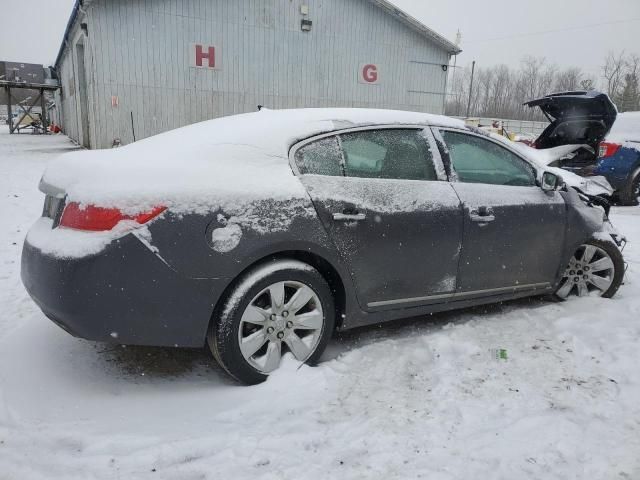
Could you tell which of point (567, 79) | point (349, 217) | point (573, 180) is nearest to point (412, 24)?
point (573, 180)

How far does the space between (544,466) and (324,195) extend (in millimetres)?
1670

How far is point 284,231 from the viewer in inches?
104

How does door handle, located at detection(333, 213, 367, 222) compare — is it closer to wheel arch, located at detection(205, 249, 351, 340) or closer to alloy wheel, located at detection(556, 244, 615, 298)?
wheel arch, located at detection(205, 249, 351, 340)

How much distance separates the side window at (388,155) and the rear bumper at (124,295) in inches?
45.1

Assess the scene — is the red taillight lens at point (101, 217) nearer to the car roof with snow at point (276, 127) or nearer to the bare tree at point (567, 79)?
the car roof with snow at point (276, 127)

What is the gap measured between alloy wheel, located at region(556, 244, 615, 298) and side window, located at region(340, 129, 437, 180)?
1.69 metres

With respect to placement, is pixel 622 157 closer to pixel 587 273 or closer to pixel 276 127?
pixel 587 273

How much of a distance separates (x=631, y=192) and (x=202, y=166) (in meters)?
9.30

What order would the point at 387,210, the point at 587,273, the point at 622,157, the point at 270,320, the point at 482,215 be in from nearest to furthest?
1. the point at 270,320
2. the point at 387,210
3. the point at 482,215
4. the point at 587,273
5. the point at 622,157

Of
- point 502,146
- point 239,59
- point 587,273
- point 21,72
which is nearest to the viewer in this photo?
point 502,146

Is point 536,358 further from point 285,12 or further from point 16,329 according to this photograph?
point 285,12

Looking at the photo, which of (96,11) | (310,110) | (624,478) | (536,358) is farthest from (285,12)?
(624,478)

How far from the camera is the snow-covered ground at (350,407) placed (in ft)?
7.02

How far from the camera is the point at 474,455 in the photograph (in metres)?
2.21
